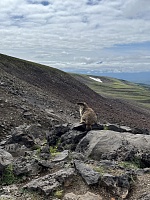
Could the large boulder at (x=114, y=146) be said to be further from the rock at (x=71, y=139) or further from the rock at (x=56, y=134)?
the rock at (x=56, y=134)

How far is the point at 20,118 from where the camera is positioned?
24.3 metres

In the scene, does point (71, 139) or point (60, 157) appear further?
point (71, 139)

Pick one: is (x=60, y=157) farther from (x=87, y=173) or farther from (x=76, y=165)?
(x=87, y=173)

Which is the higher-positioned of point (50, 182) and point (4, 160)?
point (4, 160)

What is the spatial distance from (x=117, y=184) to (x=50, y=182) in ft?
7.25

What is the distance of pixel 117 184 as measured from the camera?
10.1 meters

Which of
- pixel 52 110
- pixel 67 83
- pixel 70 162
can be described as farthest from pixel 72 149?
pixel 67 83

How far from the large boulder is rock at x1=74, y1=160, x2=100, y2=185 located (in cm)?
231

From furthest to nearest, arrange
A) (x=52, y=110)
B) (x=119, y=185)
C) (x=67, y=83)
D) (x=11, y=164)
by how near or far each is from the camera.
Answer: (x=67, y=83)
(x=52, y=110)
(x=11, y=164)
(x=119, y=185)

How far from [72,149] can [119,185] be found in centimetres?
531

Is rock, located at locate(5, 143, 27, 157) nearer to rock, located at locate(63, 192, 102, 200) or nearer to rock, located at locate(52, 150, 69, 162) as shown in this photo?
rock, located at locate(52, 150, 69, 162)

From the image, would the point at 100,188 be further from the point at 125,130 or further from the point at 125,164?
the point at 125,130

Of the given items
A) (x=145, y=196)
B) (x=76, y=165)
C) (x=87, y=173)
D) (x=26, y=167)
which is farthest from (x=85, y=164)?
(x=145, y=196)

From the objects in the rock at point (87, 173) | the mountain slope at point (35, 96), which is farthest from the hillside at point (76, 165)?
the mountain slope at point (35, 96)
